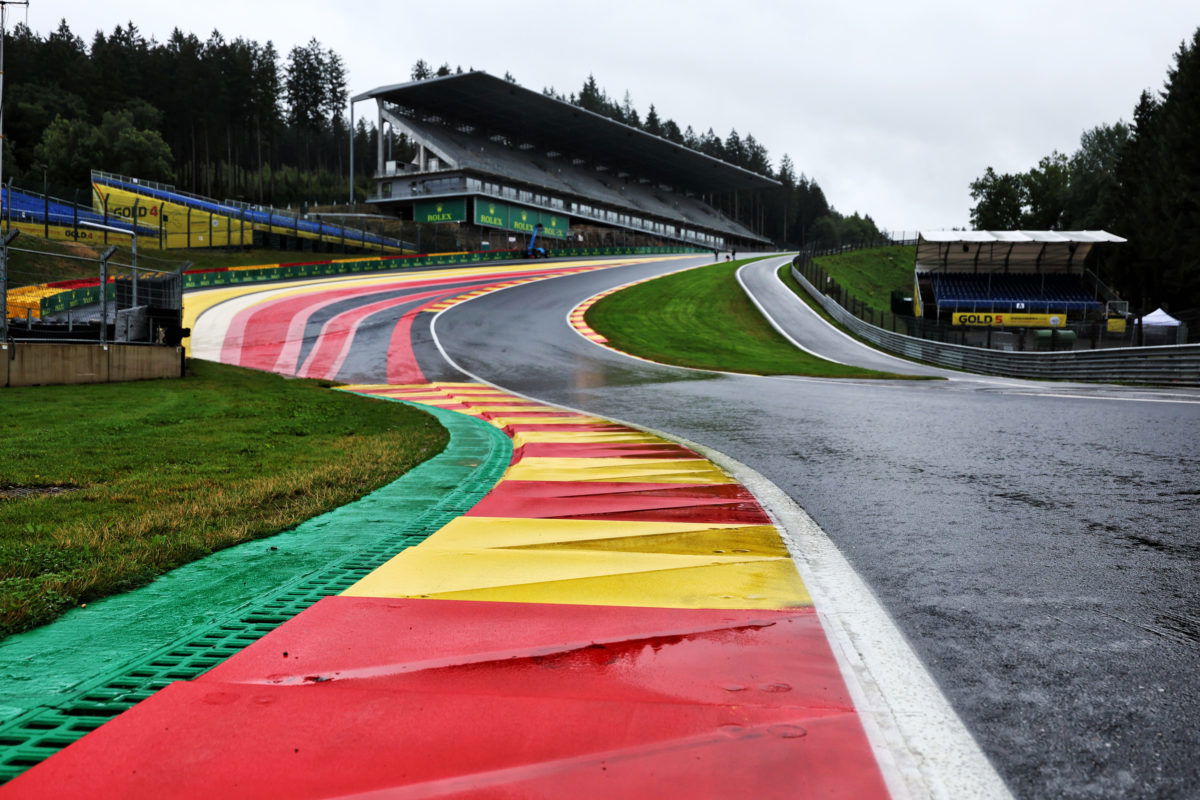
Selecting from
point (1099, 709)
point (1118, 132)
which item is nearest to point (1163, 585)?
point (1099, 709)

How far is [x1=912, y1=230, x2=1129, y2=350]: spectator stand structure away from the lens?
4731 centimetres

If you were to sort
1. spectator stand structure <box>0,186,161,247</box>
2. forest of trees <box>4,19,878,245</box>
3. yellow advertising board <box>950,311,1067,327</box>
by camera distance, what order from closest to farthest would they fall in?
1. spectator stand structure <box>0,186,161,247</box>
2. yellow advertising board <box>950,311,1067,327</box>
3. forest of trees <box>4,19,878,245</box>

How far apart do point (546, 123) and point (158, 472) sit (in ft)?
274

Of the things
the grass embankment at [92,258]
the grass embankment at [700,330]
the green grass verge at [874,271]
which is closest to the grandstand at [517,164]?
the grass embankment at [92,258]

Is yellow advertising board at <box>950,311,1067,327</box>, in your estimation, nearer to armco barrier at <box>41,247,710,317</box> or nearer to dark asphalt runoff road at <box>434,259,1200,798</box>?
armco barrier at <box>41,247,710,317</box>

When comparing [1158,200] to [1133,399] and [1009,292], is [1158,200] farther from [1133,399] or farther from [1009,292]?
[1133,399]

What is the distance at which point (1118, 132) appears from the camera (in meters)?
95.2

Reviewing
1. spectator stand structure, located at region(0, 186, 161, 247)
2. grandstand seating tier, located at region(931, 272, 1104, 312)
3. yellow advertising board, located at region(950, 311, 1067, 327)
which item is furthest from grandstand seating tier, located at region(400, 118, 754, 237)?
yellow advertising board, located at region(950, 311, 1067, 327)

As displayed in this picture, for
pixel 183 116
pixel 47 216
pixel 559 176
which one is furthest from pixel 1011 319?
pixel 183 116

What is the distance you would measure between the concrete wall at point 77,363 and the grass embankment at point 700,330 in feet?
45.8

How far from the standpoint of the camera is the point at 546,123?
84500 millimetres

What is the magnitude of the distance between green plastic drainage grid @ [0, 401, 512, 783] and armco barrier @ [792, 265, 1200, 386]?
1900 centimetres

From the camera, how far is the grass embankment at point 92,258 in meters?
25.4

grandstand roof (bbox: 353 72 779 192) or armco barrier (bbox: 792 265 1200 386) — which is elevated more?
grandstand roof (bbox: 353 72 779 192)
